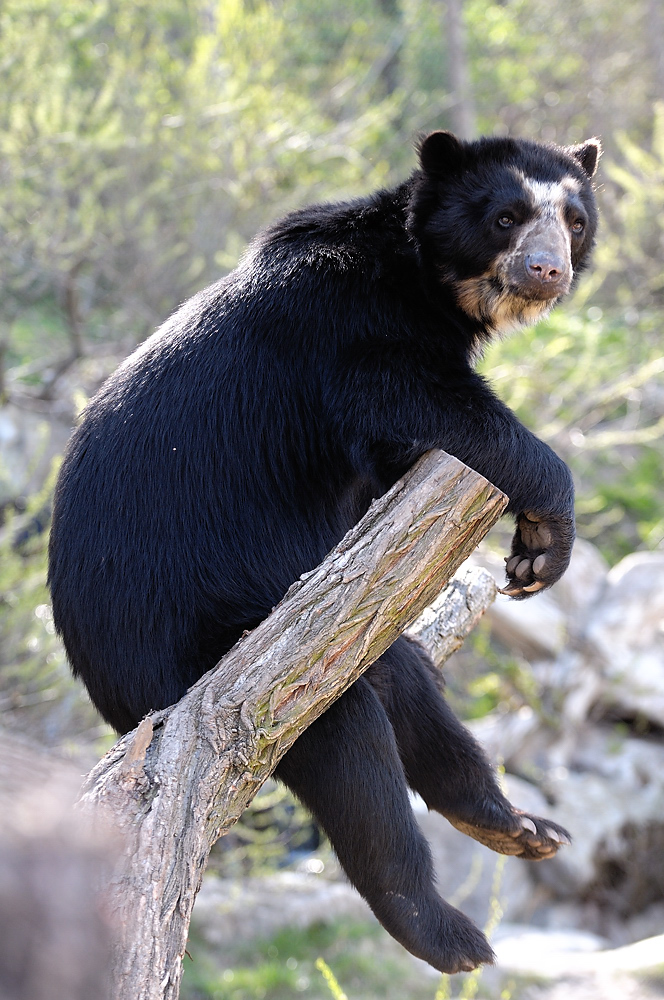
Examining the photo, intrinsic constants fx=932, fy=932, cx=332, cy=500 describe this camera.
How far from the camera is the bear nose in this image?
2.84 m

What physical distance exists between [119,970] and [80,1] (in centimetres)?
791

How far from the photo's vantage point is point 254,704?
1.82 metres

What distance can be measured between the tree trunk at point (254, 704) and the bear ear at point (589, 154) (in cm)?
192

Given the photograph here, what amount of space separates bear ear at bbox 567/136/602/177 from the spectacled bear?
0.60m

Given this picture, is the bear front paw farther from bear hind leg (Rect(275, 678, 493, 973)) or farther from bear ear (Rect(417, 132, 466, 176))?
bear ear (Rect(417, 132, 466, 176))

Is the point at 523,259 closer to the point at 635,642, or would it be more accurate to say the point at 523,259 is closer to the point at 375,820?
the point at 375,820

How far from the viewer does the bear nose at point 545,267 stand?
2838mm

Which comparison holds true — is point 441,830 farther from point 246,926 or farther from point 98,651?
point 98,651

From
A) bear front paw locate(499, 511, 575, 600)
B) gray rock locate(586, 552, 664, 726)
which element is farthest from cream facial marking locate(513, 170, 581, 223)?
gray rock locate(586, 552, 664, 726)

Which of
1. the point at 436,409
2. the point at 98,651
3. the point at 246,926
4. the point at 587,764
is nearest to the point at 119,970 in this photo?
the point at 98,651

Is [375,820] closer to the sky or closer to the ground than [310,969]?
closer to the sky

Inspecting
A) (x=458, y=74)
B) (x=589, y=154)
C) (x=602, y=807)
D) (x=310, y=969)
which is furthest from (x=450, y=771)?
(x=458, y=74)

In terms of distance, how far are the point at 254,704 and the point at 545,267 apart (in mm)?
1703

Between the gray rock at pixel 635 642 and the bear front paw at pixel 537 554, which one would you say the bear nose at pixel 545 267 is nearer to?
the bear front paw at pixel 537 554
